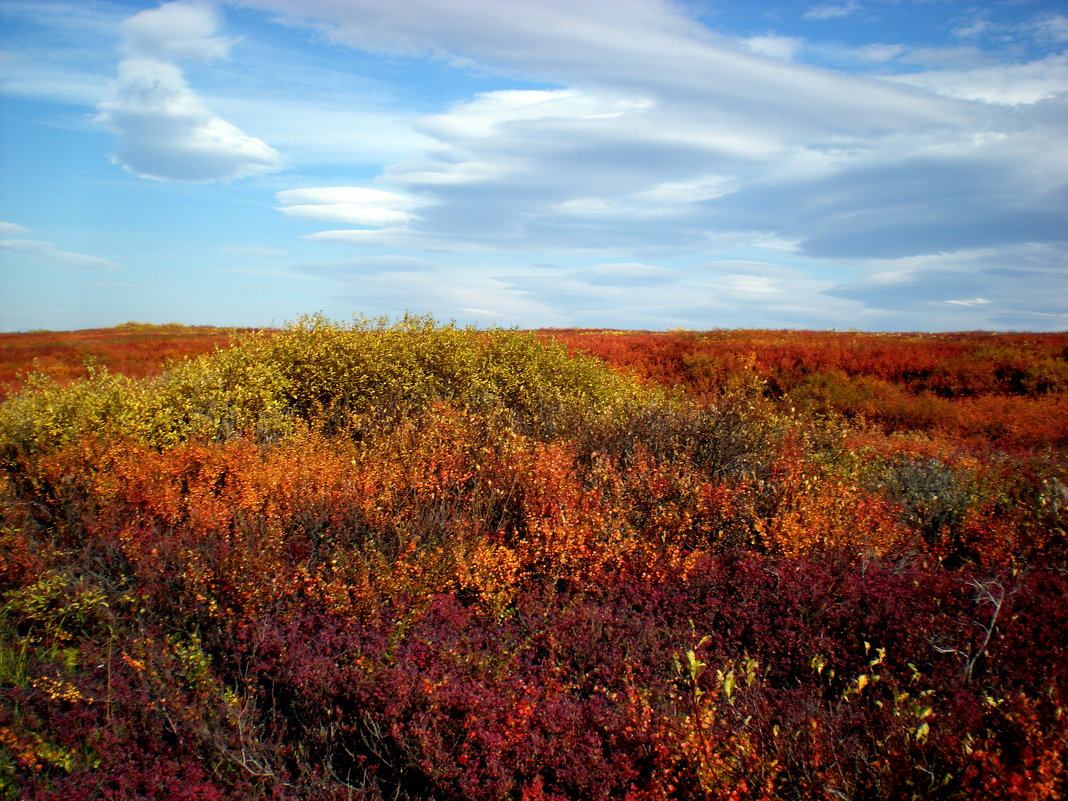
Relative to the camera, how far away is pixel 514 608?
5.04 meters

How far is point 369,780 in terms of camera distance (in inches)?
144

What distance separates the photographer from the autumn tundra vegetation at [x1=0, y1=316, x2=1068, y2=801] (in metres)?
3.35

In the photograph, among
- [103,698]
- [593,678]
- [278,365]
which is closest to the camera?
[103,698]

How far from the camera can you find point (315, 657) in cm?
414

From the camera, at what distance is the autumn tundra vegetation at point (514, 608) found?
3352mm

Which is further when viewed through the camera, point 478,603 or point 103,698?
point 478,603

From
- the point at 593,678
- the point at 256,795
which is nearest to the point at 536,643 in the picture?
the point at 593,678

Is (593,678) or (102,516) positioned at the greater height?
(102,516)

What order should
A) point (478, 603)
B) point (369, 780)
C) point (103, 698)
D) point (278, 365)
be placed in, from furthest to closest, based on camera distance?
point (278, 365) < point (478, 603) < point (103, 698) < point (369, 780)

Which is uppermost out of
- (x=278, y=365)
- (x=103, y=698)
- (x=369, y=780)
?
(x=278, y=365)

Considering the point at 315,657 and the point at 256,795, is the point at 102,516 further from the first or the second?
the point at 256,795

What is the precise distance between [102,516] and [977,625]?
285 inches

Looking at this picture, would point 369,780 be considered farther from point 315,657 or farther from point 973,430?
point 973,430

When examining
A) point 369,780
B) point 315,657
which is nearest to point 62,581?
point 315,657
